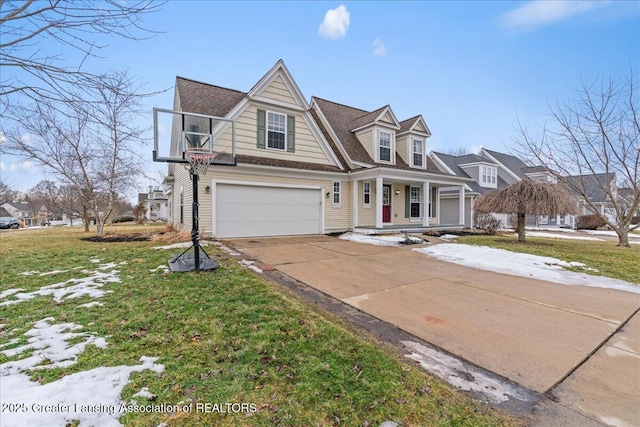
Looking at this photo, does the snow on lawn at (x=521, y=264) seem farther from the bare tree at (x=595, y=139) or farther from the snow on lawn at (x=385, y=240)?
the bare tree at (x=595, y=139)

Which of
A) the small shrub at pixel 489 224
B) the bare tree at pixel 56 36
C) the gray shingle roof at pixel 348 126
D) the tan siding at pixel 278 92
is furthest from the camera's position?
the small shrub at pixel 489 224

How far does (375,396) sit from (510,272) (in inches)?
235

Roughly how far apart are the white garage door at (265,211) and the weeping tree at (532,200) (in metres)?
7.55

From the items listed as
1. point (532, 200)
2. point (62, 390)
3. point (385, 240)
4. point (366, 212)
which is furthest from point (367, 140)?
point (62, 390)

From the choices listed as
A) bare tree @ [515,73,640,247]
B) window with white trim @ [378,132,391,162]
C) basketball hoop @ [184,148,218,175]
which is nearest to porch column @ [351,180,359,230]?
window with white trim @ [378,132,391,162]

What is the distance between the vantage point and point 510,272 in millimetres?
6480

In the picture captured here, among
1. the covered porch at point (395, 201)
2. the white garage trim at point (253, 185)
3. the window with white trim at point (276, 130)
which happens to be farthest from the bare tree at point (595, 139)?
the window with white trim at point (276, 130)

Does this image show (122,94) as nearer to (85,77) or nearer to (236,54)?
(85,77)

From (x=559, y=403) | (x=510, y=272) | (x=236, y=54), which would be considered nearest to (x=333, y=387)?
(x=559, y=403)

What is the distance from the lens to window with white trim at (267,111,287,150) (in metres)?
12.1

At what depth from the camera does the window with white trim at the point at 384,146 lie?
15445 millimetres

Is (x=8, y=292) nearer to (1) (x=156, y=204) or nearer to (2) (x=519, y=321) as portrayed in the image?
(2) (x=519, y=321)

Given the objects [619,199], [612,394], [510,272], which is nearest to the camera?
[612,394]

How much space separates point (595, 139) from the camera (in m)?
11.5
